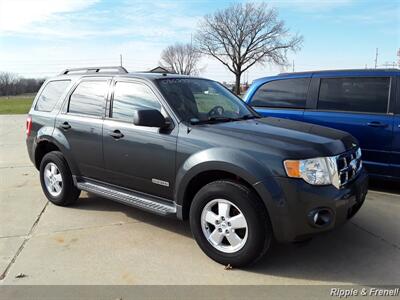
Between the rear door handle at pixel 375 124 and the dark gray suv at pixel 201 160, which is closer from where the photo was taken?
the dark gray suv at pixel 201 160

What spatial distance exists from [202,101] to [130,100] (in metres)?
0.80

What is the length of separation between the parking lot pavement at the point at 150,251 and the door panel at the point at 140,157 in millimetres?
574

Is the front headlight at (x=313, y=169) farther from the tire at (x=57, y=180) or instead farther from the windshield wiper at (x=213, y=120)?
the tire at (x=57, y=180)

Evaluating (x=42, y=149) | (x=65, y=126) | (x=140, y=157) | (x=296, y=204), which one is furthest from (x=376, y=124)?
(x=42, y=149)

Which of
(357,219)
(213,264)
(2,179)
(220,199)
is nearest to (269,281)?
(213,264)

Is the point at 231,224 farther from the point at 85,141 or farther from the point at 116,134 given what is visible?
the point at 85,141

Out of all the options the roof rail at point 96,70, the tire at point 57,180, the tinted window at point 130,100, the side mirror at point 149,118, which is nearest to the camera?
the side mirror at point 149,118

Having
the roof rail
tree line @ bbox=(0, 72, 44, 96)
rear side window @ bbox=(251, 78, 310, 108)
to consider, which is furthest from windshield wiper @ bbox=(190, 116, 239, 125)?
tree line @ bbox=(0, 72, 44, 96)

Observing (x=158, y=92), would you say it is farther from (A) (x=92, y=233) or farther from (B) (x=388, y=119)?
(B) (x=388, y=119)

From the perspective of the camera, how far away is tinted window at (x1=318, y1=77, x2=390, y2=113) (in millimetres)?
5750

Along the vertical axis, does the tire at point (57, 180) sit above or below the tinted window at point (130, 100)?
below

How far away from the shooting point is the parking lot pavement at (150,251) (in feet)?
11.5

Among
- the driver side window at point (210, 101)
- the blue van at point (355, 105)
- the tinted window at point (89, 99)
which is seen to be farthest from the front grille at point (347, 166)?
the tinted window at point (89, 99)

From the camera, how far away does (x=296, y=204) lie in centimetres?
329
